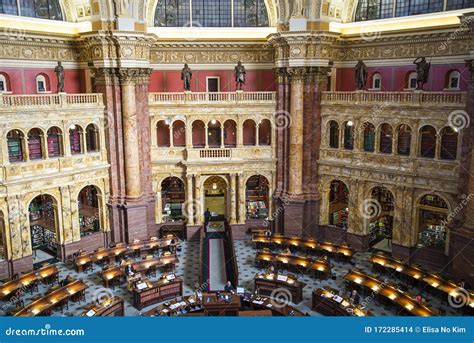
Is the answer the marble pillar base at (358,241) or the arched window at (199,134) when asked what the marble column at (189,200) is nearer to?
the arched window at (199,134)

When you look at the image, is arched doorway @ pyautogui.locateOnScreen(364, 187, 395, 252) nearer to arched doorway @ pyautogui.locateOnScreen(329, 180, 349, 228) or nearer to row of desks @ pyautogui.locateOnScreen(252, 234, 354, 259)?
arched doorway @ pyautogui.locateOnScreen(329, 180, 349, 228)

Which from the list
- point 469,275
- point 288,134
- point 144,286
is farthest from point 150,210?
point 469,275

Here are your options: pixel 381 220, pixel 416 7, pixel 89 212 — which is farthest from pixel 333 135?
pixel 89 212

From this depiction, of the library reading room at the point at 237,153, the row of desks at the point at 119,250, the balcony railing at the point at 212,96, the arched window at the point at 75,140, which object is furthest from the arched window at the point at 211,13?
the row of desks at the point at 119,250

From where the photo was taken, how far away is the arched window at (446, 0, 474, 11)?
82.3ft

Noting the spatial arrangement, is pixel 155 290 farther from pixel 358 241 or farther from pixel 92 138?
pixel 358 241

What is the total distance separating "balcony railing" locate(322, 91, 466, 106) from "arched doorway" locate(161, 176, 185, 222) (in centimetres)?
1267

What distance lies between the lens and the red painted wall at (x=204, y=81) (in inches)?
1214

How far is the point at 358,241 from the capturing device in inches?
1128

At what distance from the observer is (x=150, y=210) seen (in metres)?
30.3

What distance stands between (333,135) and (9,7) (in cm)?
2226

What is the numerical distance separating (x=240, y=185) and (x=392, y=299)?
13511 mm

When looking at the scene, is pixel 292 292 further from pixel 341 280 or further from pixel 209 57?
pixel 209 57

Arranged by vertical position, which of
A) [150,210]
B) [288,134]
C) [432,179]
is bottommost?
[150,210]
